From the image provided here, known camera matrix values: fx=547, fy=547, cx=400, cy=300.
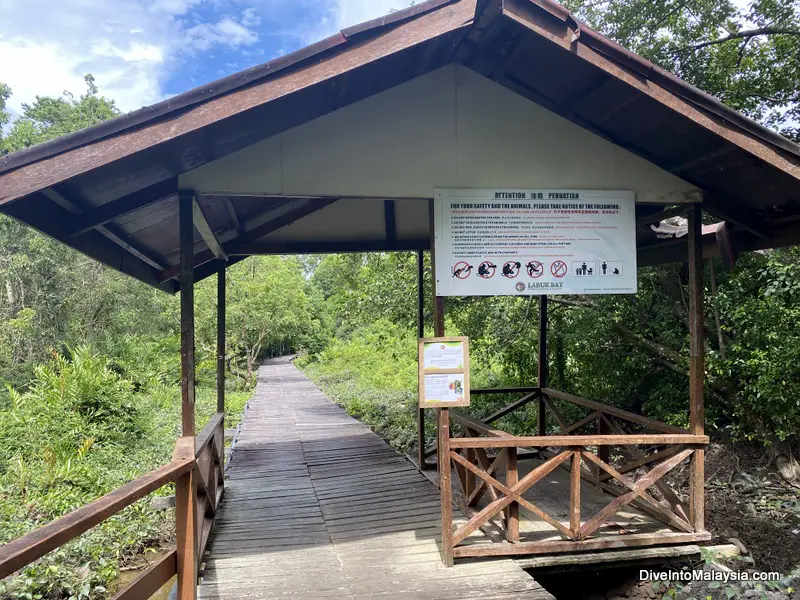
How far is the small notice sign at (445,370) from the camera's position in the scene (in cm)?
373

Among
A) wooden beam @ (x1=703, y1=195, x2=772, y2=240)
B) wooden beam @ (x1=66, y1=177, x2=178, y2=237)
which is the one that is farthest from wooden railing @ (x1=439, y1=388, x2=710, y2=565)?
wooden beam @ (x1=66, y1=177, x2=178, y2=237)

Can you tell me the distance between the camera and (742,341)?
612cm

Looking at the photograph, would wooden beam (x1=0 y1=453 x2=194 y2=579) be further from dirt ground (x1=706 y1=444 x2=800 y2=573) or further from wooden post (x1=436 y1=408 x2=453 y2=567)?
dirt ground (x1=706 y1=444 x2=800 y2=573)

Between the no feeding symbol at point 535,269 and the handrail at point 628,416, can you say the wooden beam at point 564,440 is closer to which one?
the handrail at point 628,416

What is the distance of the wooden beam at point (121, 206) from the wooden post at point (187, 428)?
14 centimetres

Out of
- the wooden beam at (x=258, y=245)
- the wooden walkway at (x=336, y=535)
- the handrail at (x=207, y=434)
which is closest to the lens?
the wooden walkway at (x=336, y=535)

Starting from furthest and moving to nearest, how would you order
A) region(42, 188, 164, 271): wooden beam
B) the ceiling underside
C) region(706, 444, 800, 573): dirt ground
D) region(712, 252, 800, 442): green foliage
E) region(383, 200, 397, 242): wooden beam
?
region(383, 200, 397, 242): wooden beam, region(712, 252, 800, 442): green foliage, region(706, 444, 800, 573): dirt ground, region(42, 188, 164, 271): wooden beam, the ceiling underside

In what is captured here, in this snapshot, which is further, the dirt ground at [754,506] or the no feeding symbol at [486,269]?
the dirt ground at [754,506]

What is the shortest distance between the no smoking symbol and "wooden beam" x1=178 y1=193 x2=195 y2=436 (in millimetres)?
2512

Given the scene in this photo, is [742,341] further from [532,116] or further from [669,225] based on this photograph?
[532,116]

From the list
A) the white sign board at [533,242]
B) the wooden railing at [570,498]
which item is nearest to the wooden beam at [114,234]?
the white sign board at [533,242]

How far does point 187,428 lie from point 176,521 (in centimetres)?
58

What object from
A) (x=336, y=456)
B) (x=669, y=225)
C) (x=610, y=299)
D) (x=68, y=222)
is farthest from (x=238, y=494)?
(x=610, y=299)
